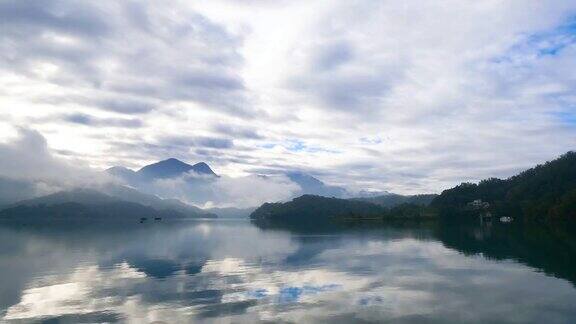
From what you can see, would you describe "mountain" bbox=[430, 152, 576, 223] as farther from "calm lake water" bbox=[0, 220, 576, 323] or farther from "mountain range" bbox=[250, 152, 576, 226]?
"calm lake water" bbox=[0, 220, 576, 323]

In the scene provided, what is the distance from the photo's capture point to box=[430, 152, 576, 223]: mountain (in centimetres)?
10889

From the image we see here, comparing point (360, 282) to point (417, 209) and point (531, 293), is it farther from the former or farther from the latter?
point (417, 209)

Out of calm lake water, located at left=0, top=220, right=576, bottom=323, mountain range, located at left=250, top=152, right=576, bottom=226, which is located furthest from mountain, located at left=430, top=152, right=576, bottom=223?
calm lake water, located at left=0, top=220, right=576, bottom=323

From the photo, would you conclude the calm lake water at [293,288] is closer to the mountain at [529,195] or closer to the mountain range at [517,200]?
the mountain at [529,195]

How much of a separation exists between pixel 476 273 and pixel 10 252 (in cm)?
4940

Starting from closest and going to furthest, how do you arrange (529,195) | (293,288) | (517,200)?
(293,288), (529,195), (517,200)

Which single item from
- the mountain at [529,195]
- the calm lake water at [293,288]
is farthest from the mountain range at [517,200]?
the calm lake water at [293,288]

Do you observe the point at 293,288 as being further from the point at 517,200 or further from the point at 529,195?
the point at 517,200

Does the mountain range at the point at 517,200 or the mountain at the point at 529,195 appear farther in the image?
the mountain range at the point at 517,200

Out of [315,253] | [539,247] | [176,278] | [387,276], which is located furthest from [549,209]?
[176,278]

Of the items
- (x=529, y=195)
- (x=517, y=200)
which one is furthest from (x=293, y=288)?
(x=517, y=200)

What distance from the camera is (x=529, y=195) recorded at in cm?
14800

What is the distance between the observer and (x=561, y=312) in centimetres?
2194

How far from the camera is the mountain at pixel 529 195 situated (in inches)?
4287
